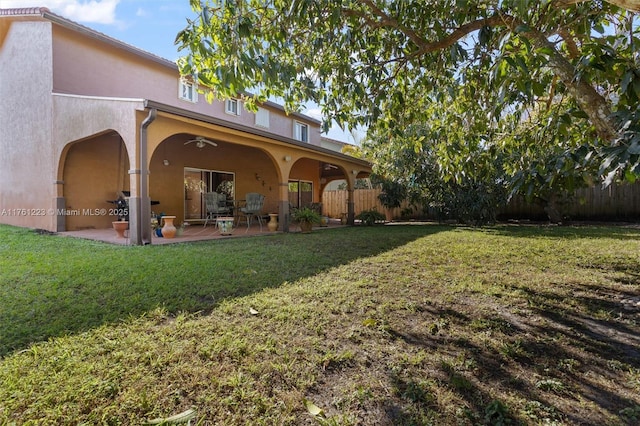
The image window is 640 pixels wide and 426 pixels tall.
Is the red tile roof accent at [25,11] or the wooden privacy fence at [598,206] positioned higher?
the red tile roof accent at [25,11]

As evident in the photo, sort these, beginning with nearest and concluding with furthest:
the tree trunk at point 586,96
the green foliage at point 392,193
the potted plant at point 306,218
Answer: the tree trunk at point 586,96, the potted plant at point 306,218, the green foliage at point 392,193

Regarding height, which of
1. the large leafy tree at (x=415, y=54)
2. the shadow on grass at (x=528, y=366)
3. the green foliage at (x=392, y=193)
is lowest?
the shadow on grass at (x=528, y=366)

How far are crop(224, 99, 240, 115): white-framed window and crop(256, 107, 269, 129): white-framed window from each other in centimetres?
108

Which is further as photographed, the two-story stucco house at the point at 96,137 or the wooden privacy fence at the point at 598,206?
the wooden privacy fence at the point at 598,206

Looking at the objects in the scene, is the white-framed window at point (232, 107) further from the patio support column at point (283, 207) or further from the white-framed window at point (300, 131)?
the patio support column at point (283, 207)

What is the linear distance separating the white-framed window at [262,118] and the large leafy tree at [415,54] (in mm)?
11364

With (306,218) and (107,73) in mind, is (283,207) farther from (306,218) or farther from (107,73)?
(107,73)

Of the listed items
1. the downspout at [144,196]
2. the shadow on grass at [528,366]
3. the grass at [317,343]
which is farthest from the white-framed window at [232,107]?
the shadow on grass at [528,366]

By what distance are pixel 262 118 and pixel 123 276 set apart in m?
13.0

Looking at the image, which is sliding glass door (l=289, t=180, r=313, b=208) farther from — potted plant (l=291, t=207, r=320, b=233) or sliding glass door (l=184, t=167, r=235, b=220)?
potted plant (l=291, t=207, r=320, b=233)

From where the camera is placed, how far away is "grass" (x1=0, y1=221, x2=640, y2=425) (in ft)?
5.90

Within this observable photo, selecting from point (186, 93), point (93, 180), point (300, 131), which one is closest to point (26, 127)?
point (93, 180)

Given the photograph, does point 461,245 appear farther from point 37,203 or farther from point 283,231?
point 37,203

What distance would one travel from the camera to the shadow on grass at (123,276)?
296 cm
